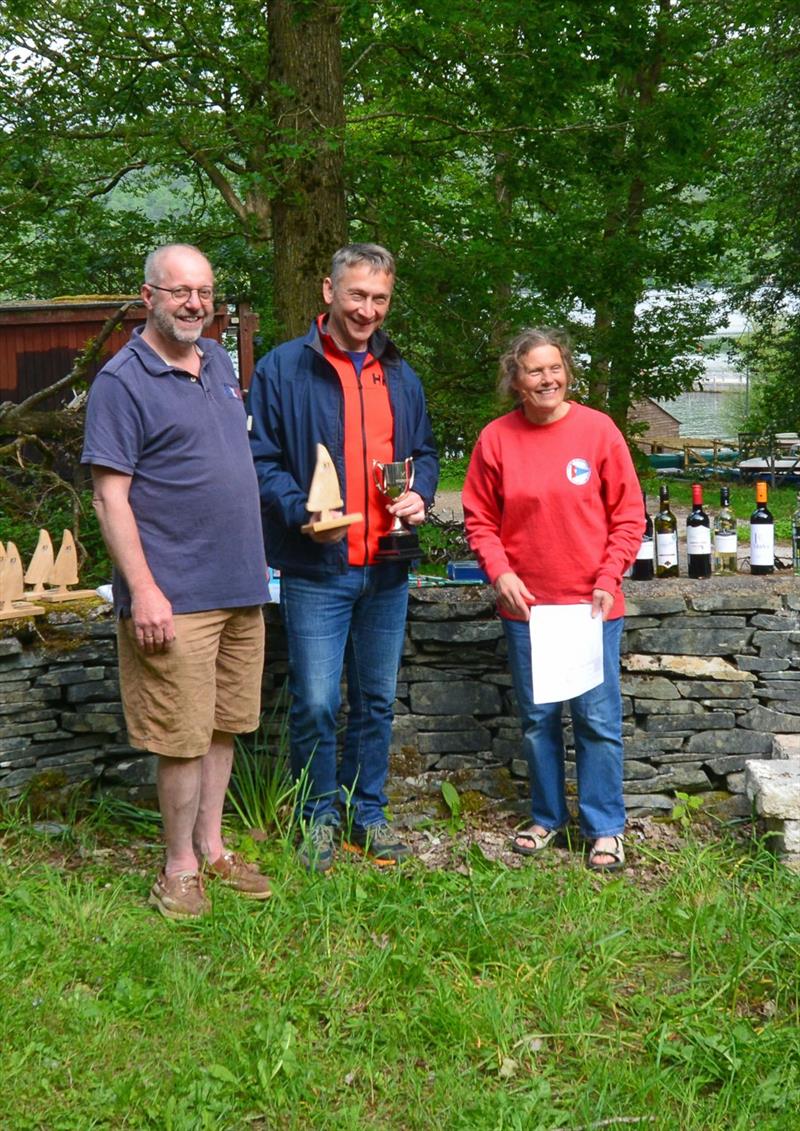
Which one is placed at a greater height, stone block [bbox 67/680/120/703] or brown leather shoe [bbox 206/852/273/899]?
stone block [bbox 67/680/120/703]

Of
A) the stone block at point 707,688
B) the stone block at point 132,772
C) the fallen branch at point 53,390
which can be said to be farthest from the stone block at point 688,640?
the fallen branch at point 53,390

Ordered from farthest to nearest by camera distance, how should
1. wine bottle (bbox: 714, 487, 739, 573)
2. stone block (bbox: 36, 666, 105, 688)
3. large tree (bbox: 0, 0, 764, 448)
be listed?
large tree (bbox: 0, 0, 764, 448)
wine bottle (bbox: 714, 487, 739, 573)
stone block (bbox: 36, 666, 105, 688)

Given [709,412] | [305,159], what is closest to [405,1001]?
[305,159]

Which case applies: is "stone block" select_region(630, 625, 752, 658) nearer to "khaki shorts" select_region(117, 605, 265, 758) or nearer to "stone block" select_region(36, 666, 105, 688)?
"khaki shorts" select_region(117, 605, 265, 758)

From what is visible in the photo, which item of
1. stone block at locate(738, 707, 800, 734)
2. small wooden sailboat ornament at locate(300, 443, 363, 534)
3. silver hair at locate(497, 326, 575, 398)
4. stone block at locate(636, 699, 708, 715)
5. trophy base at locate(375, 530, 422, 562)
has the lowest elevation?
stone block at locate(738, 707, 800, 734)

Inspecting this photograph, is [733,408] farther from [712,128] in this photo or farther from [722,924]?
[722,924]

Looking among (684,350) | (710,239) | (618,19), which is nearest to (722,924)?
(618,19)

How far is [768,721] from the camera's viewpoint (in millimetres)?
5207

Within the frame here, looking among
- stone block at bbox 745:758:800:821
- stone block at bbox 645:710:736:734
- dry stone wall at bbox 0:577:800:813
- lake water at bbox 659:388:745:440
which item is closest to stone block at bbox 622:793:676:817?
dry stone wall at bbox 0:577:800:813

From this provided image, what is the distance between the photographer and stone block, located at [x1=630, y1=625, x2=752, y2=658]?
5.15 meters

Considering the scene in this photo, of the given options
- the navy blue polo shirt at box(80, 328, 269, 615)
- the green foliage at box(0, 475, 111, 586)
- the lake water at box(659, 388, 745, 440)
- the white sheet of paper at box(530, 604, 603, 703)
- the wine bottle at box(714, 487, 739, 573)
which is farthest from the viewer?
the lake water at box(659, 388, 745, 440)

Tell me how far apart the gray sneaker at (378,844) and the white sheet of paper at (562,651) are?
0.78 m

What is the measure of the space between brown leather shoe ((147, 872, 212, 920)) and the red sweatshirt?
1.47 m

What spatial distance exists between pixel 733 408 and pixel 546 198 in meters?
34.4
